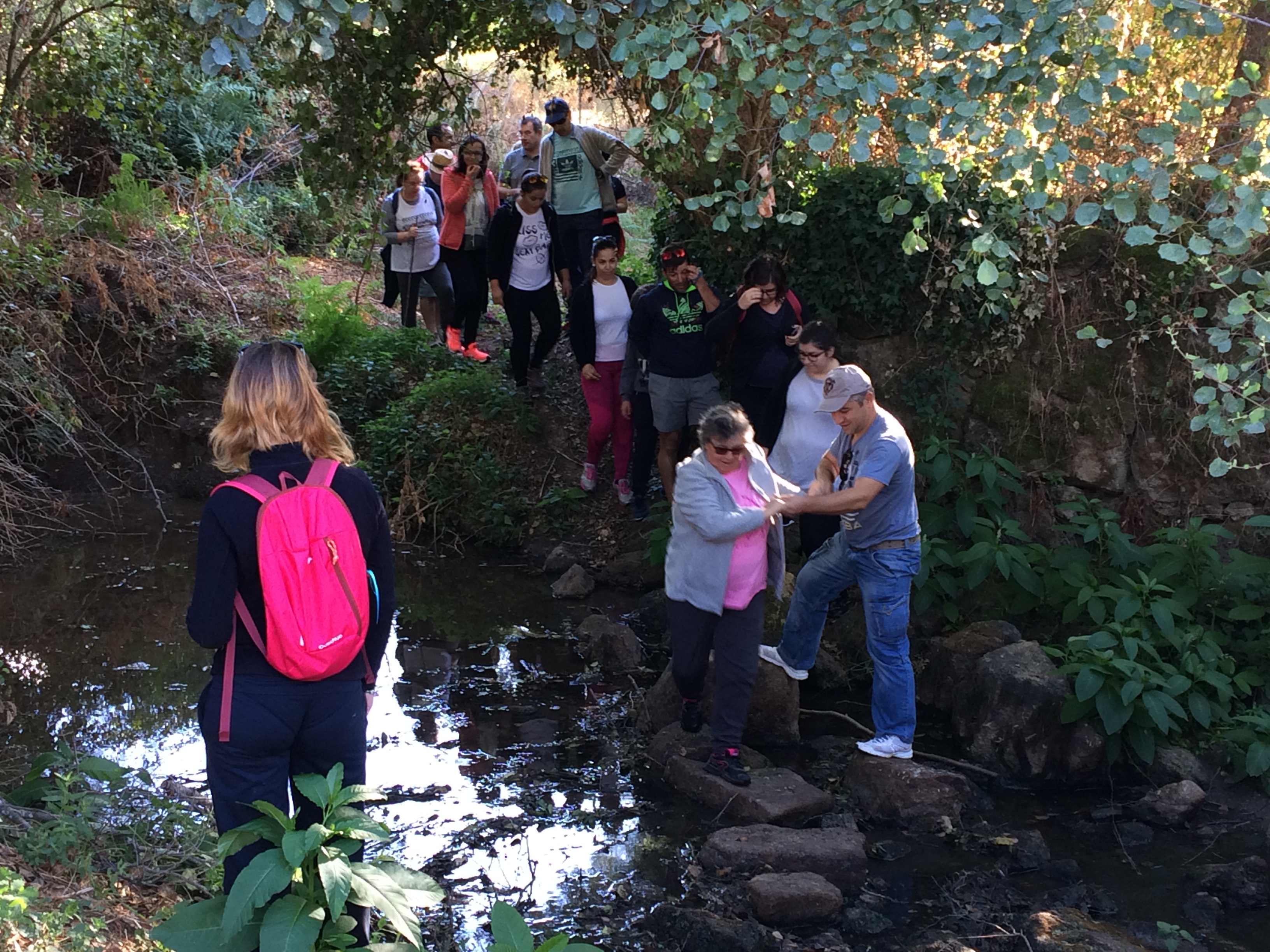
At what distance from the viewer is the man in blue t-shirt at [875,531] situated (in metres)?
5.59

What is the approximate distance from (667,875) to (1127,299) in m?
5.37

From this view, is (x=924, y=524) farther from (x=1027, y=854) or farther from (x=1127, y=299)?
(x=1027, y=854)

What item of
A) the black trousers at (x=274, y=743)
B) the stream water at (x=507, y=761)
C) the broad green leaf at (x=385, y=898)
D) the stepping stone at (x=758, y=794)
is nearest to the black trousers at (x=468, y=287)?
the stream water at (x=507, y=761)

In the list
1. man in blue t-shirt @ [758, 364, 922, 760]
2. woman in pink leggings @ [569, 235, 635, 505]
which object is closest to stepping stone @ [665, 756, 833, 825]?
man in blue t-shirt @ [758, 364, 922, 760]

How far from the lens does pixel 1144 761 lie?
6.09m

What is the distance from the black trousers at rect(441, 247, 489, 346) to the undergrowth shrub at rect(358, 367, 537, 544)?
803 mm

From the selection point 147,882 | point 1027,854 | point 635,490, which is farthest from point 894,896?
point 635,490

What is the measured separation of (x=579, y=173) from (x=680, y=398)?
103 inches

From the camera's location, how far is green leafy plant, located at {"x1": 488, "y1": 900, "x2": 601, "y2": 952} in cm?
330

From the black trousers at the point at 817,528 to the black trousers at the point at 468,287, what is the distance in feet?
15.2

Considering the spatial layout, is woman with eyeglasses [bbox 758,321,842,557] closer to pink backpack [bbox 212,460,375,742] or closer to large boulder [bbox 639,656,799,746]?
large boulder [bbox 639,656,799,746]

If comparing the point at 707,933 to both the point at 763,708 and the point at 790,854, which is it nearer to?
the point at 790,854

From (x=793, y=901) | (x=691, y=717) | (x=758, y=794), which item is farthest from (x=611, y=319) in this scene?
(x=793, y=901)

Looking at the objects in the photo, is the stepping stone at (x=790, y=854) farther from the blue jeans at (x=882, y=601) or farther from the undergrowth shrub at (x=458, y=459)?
the undergrowth shrub at (x=458, y=459)
